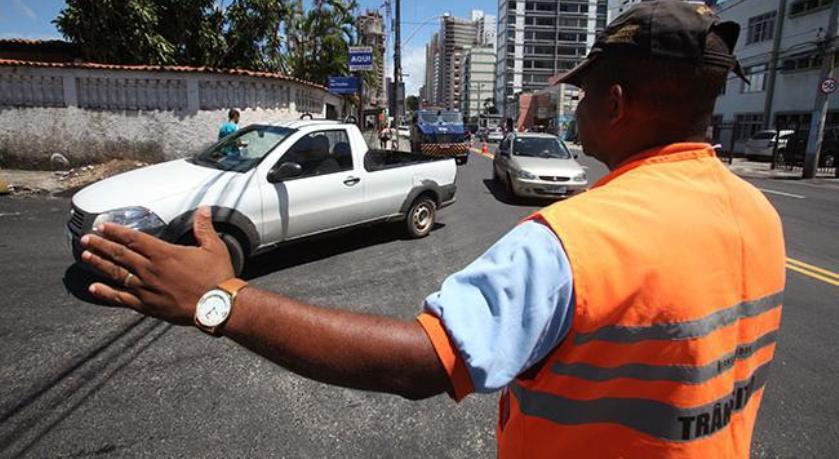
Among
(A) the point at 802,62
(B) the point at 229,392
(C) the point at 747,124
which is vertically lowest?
(B) the point at 229,392

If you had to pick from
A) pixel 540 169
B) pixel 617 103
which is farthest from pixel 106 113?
pixel 617 103

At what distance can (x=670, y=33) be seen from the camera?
0.99 meters

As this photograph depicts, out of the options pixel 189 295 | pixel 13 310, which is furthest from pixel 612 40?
pixel 13 310

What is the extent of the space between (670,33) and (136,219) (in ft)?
15.4

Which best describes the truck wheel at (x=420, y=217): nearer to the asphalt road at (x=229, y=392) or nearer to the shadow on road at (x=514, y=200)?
the asphalt road at (x=229, y=392)

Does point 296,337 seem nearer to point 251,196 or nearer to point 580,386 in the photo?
point 580,386

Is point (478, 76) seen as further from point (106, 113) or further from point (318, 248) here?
point (318, 248)

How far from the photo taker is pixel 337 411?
3059mm

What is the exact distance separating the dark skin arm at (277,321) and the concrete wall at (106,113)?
44.1ft

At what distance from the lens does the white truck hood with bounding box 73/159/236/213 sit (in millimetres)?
4680

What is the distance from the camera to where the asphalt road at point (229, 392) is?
2.74 metres

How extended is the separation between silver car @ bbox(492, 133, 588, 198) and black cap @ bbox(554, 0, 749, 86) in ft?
31.7

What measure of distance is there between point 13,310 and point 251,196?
2260mm

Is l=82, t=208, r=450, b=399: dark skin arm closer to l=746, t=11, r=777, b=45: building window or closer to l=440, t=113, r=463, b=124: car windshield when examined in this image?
l=440, t=113, r=463, b=124: car windshield
